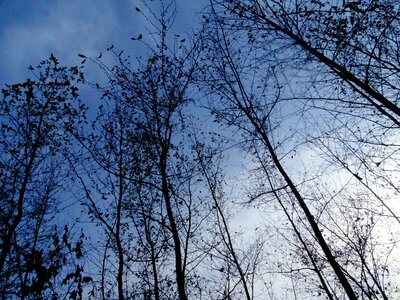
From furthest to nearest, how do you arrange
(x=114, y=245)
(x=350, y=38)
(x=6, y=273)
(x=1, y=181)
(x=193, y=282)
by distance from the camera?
(x=193, y=282) → (x=114, y=245) → (x=1, y=181) → (x=6, y=273) → (x=350, y=38)

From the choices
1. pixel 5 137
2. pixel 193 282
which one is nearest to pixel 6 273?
pixel 5 137

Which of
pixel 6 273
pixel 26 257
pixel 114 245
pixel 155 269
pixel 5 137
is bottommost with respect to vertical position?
pixel 26 257

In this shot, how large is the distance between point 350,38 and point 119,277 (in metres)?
10.2

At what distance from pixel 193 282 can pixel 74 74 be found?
1103cm

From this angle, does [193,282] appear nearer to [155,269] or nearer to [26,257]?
[155,269]

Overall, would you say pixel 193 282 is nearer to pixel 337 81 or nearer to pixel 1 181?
pixel 1 181

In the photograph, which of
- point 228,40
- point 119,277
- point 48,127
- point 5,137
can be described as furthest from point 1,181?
point 228,40

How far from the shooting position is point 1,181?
8.83 m

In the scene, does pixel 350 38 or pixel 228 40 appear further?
pixel 228 40

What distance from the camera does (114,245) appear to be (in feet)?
41.8

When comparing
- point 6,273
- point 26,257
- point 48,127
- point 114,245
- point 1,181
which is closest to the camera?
point 26,257

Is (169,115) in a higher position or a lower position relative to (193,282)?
higher

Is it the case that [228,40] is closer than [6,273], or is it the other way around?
[6,273]

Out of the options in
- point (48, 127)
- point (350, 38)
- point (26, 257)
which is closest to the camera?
point (26, 257)
